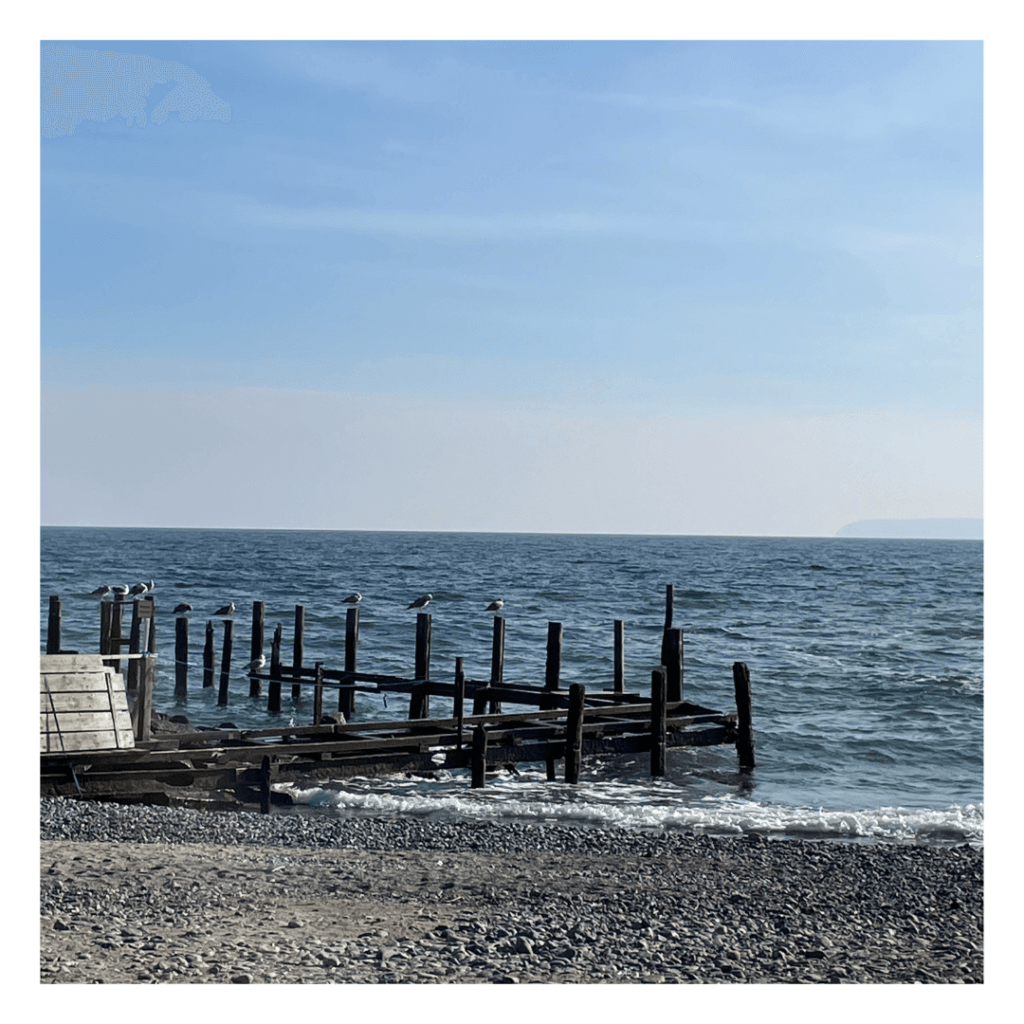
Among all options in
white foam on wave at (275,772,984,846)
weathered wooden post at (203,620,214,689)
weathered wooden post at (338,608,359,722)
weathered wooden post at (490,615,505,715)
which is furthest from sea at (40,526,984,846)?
weathered wooden post at (490,615,505,715)

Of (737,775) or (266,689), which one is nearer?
(737,775)

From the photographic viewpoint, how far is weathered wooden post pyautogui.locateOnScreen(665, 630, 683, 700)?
63.7 feet

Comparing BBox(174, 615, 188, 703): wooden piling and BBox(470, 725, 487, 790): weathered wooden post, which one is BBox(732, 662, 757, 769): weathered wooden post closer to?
BBox(470, 725, 487, 790): weathered wooden post

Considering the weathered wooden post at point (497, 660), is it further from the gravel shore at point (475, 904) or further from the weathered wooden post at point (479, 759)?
the gravel shore at point (475, 904)

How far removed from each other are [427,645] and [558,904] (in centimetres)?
1416

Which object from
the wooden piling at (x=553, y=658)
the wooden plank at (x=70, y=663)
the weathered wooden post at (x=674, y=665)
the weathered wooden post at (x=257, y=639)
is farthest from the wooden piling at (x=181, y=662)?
the wooden plank at (x=70, y=663)

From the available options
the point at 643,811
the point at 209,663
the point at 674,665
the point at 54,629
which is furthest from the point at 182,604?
the point at 643,811

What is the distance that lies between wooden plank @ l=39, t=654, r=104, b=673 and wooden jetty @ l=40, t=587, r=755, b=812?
18 mm

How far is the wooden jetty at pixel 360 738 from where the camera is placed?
44.8 feet
